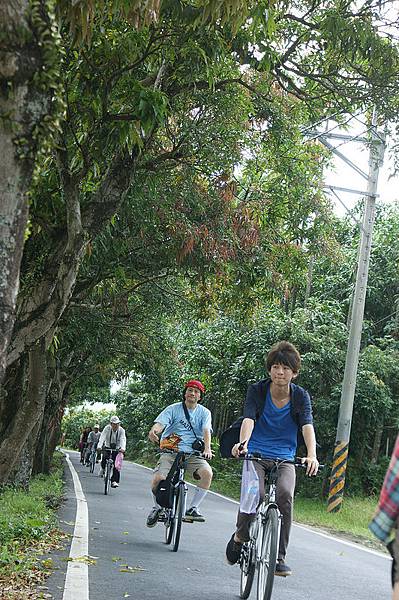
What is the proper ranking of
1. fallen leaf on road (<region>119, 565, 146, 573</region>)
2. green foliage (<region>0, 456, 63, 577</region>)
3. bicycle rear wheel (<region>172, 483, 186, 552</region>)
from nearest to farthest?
green foliage (<region>0, 456, 63, 577</region>)
fallen leaf on road (<region>119, 565, 146, 573</region>)
bicycle rear wheel (<region>172, 483, 186, 552</region>)

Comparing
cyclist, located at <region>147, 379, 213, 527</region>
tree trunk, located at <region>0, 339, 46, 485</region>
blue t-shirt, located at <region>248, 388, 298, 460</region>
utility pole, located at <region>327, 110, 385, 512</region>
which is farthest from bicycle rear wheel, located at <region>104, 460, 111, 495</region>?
blue t-shirt, located at <region>248, 388, 298, 460</region>

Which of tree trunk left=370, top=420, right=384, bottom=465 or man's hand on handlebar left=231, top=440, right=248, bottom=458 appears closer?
man's hand on handlebar left=231, top=440, right=248, bottom=458

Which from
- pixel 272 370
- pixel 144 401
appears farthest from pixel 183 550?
pixel 144 401

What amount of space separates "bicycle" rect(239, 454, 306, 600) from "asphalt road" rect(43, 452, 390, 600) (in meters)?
0.36

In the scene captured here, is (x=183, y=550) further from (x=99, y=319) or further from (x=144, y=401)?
(x=144, y=401)

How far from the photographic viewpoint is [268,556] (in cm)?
634

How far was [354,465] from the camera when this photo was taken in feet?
84.8

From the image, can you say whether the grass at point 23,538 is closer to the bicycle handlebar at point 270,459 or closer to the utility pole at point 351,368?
the bicycle handlebar at point 270,459

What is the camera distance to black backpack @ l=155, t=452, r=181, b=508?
10.3 m

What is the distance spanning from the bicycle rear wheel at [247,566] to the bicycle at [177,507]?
2.84 m

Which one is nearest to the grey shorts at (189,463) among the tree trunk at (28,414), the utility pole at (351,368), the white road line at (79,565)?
the white road line at (79,565)

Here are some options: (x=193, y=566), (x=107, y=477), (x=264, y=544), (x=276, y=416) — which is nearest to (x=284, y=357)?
(x=276, y=416)

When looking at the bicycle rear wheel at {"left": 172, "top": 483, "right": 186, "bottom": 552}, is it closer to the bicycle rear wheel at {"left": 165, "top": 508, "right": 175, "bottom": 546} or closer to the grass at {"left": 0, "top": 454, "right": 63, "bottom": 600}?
the bicycle rear wheel at {"left": 165, "top": 508, "right": 175, "bottom": 546}

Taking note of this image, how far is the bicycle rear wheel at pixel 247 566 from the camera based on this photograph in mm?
6867
